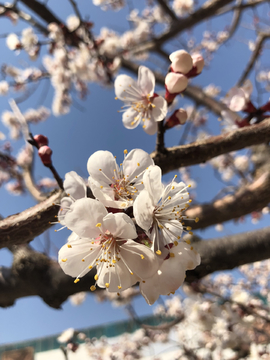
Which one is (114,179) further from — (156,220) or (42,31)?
(42,31)

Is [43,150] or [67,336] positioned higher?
[43,150]

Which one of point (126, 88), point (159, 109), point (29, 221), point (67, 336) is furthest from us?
point (67, 336)

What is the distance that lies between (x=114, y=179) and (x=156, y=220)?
18cm

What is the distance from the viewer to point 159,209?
0.64 m

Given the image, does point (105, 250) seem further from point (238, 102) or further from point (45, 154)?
point (238, 102)

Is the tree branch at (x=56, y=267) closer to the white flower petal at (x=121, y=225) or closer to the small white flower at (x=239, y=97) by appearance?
the small white flower at (x=239, y=97)

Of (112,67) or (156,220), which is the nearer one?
(156,220)

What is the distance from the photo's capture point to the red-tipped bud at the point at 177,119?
0.86 m

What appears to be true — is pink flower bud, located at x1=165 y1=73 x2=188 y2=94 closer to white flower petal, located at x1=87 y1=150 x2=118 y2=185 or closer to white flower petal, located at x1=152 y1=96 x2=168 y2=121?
white flower petal, located at x1=152 y1=96 x2=168 y2=121

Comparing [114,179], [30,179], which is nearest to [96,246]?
[114,179]

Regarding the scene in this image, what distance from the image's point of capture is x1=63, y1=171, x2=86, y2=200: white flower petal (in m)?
0.66

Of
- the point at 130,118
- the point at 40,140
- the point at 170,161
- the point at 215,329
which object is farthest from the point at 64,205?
the point at 215,329

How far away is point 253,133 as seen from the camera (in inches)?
32.9

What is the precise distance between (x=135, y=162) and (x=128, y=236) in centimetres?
24
